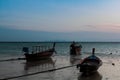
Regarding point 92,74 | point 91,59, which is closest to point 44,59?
point 91,59

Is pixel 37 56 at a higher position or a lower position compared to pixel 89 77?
higher

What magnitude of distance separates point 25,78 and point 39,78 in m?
1.13

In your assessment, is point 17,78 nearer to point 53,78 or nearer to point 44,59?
point 53,78

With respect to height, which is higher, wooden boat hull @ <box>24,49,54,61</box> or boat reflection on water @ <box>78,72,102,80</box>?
wooden boat hull @ <box>24,49,54,61</box>

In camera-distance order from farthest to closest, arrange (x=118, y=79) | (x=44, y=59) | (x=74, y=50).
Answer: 1. (x=74, y=50)
2. (x=44, y=59)
3. (x=118, y=79)

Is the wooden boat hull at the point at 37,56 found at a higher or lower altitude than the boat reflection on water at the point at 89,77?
higher

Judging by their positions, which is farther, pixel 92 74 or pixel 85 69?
pixel 92 74

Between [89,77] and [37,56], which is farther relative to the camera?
[37,56]

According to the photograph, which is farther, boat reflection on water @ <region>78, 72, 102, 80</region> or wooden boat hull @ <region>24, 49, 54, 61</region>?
wooden boat hull @ <region>24, 49, 54, 61</region>

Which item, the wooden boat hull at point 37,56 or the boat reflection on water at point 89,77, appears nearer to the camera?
the boat reflection on water at point 89,77

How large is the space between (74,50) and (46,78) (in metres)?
34.1

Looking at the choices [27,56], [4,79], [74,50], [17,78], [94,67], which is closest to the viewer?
[4,79]

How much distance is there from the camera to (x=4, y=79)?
1912 centimetres

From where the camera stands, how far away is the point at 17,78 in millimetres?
20359
